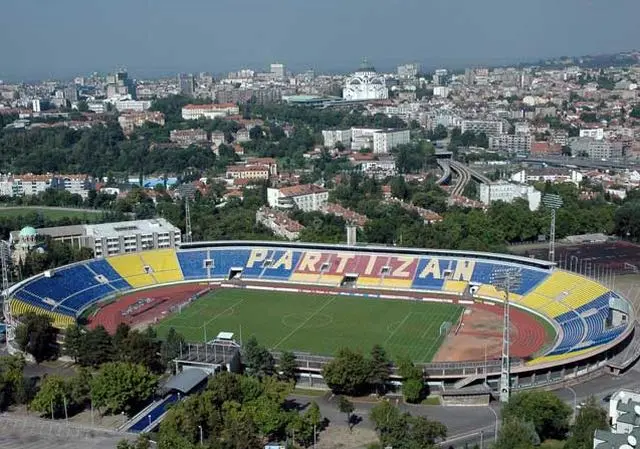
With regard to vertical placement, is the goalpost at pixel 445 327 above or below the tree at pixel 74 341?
below

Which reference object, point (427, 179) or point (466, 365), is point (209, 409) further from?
point (427, 179)

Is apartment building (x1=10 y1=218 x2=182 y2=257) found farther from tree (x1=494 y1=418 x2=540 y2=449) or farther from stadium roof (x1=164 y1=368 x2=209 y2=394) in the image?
tree (x1=494 y1=418 x2=540 y2=449)

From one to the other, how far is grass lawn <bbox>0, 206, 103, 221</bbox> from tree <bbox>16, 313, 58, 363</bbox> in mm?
30557

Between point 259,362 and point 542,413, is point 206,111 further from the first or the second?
point 542,413

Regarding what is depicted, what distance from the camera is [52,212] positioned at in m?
65.1

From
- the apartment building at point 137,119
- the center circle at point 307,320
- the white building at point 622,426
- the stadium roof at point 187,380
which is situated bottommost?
the center circle at point 307,320

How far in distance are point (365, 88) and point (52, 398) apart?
135557 mm

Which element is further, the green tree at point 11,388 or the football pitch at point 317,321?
the football pitch at point 317,321

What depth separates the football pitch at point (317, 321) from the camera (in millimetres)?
33000

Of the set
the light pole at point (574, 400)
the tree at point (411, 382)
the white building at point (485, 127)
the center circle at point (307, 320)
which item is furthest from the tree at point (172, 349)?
the white building at point (485, 127)

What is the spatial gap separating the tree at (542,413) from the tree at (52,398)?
48.1 feet

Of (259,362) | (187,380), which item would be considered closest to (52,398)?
(187,380)

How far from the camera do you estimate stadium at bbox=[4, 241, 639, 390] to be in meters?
29.7

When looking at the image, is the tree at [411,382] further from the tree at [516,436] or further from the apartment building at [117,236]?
the apartment building at [117,236]
